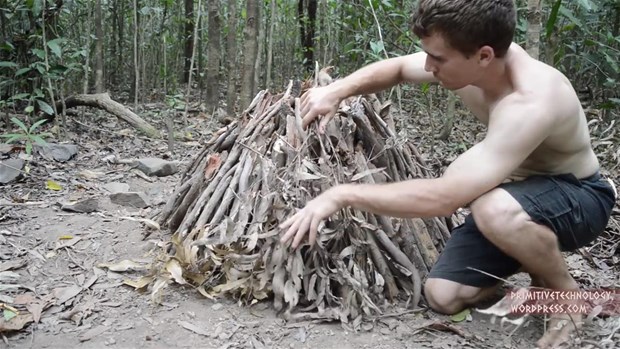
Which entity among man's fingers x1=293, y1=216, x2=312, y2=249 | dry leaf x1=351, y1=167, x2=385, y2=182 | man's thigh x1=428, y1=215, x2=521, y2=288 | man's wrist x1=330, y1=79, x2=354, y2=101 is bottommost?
man's thigh x1=428, y1=215, x2=521, y2=288

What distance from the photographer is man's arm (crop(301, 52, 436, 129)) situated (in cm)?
237

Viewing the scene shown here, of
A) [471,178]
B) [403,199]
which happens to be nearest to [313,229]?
[403,199]

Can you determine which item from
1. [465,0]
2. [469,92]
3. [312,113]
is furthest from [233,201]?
[465,0]

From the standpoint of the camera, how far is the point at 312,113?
2.40 m

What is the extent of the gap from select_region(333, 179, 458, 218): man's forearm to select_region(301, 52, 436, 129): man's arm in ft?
1.89

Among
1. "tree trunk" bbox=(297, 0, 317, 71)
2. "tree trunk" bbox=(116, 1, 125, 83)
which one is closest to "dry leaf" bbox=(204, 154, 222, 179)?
"tree trunk" bbox=(116, 1, 125, 83)

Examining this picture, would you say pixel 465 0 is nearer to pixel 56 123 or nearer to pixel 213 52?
pixel 56 123

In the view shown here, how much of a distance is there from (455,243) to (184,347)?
3.54 ft

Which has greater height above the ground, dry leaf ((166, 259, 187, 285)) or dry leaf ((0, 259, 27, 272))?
dry leaf ((166, 259, 187, 285))

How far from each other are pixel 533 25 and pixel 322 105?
1.51 meters

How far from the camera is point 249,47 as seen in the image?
5316mm

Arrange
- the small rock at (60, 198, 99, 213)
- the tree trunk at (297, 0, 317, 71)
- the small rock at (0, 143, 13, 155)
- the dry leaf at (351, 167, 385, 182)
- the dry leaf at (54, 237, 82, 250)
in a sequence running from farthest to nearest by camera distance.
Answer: the tree trunk at (297, 0, 317, 71) → the small rock at (0, 143, 13, 155) → the small rock at (60, 198, 99, 213) → the dry leaf at (54, 237, 82, 250) → the dry leaf at (351, 167, 385, 182)

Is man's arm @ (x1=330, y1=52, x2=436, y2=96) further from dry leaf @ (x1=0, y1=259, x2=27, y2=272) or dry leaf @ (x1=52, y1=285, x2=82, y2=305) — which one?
dry leaf @ (x1=0, y1=259, x2=27, y2=272)

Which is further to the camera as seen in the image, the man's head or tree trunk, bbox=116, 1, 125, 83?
tree trunk, bbox=116, 1, 125, 83
